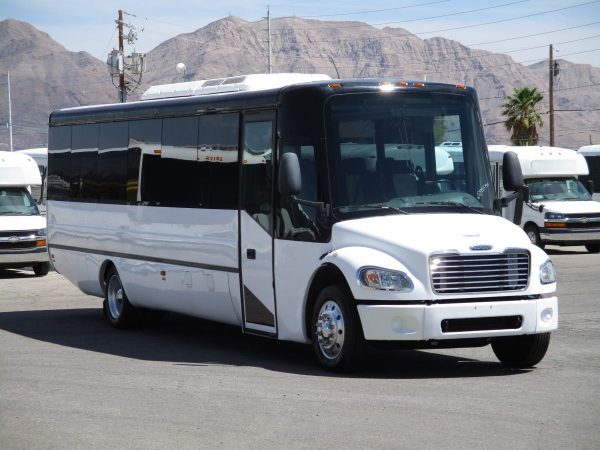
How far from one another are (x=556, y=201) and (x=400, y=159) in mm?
21178

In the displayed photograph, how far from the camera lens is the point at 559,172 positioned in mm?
32781

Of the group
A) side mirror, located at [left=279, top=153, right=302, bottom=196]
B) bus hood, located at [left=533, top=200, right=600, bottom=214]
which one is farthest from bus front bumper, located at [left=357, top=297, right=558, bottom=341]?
bus hood, located at [left=533, top=200, right=600, bottom=214]

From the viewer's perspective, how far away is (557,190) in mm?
32875

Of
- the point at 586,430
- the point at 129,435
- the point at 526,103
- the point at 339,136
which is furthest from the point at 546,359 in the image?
the point at 526,103

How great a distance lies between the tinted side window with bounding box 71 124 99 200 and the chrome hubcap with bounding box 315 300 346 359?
615 centimetres

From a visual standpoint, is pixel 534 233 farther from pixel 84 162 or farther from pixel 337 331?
pixel 337 331

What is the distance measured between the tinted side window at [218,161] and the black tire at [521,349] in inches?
124

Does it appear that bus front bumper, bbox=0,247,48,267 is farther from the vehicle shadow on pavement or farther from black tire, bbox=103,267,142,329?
black tire, bbox=103,267,142,329

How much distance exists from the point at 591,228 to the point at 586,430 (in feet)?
77.7

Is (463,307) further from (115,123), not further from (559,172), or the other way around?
(559,172)

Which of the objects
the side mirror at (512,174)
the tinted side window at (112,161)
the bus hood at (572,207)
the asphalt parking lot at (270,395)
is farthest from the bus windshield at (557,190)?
the side mirror at (512,174)

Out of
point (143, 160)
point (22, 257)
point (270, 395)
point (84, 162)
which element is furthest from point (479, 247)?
point (22, 257)

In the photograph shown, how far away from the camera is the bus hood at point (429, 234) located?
10.9 m

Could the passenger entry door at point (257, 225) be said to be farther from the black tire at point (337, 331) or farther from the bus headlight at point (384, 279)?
the bus headlight at point (384, 279)
